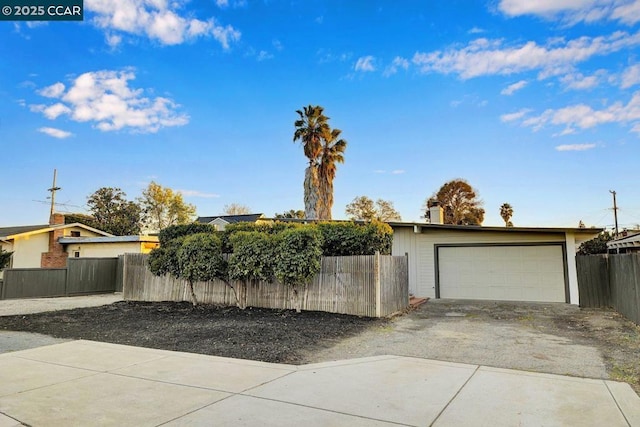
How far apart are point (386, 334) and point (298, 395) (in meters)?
4.15

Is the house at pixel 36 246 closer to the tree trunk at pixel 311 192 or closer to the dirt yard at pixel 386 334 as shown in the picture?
the dirt yard at pixel 386 334

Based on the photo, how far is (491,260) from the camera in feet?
47.4

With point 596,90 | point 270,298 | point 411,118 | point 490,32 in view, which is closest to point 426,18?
point 490,32

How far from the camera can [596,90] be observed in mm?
11734

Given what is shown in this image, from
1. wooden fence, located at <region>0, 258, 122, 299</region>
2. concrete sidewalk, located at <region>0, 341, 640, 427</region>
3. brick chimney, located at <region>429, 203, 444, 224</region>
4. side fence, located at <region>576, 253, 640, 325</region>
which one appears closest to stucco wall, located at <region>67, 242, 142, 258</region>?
wooden fence, located at <region>0, 258, 122, 299</region>

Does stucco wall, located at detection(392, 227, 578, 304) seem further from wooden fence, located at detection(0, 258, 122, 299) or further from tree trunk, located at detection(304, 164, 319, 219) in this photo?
wooden fence, located at detection(0, 258, 122, 299)

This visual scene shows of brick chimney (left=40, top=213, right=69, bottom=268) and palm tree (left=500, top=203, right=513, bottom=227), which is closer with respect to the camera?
brick chimney (left=40, top=213, right=69, bottom=268)

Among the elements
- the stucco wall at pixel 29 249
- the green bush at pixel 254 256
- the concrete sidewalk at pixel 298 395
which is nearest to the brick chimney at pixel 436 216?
the green bush at pixel 254 256

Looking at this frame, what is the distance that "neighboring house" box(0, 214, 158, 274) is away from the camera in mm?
19406

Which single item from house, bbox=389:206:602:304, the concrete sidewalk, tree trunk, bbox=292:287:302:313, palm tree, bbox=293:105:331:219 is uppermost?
palm tree, bbox=293:105:331:219

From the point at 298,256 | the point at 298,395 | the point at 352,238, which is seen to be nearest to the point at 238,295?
the point at 298,256

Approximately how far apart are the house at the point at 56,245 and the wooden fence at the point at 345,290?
347 inches

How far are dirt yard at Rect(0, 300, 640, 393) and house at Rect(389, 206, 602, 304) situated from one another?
1.88 m

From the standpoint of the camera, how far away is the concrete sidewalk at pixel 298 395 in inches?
139
